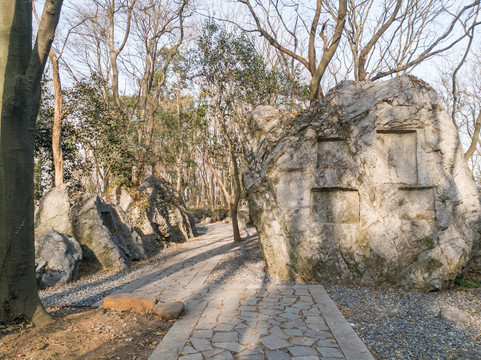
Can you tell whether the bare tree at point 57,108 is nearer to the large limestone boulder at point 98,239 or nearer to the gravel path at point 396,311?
the large limestone boulder at point 98,239

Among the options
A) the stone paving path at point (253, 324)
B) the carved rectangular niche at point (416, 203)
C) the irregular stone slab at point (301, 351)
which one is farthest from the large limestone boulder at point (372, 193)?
the irregular stone slab at point (301, 351)

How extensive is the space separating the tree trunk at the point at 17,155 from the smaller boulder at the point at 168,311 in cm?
135

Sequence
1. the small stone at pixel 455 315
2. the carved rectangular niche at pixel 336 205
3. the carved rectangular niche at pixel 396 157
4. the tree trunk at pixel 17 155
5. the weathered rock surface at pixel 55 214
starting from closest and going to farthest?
1. the tree trunk at pixel 17 155
2. the small stone at pixel 455 315
3. the carved rectangular niche at pixel 396 157
4. the carved rectangular niche at pixel 336 205
5. the weathered rock surface at pixel 55 214

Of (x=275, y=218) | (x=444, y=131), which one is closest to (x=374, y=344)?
(x=275, y=218)

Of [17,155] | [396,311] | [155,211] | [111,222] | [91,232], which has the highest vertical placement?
[17,155]

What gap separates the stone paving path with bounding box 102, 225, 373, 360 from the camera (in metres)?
3.46

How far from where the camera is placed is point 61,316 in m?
4.35

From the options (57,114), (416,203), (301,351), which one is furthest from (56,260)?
(416,203)

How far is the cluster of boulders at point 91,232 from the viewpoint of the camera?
690cm

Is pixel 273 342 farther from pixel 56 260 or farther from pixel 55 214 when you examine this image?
pixel 55 214

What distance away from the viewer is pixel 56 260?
687 cm

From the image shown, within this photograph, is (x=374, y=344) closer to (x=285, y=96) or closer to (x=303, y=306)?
(x=303, y=306)

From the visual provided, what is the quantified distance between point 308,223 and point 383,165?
183 centimetres

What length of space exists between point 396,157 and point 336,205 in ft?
4.81
